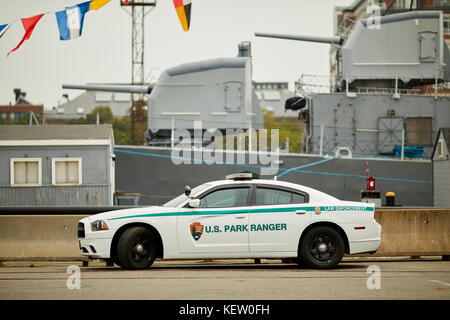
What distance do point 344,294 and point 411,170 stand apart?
23589 millimetres

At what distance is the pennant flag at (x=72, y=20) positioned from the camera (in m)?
19.7

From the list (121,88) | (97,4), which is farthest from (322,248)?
(121,88)

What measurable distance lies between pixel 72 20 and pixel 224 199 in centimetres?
1016

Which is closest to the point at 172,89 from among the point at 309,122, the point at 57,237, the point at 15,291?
the point at 309,122

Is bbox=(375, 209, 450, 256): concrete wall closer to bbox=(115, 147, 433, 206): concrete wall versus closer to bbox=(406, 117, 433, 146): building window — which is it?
bbox=(115, 147, 433, 206): concrete wall

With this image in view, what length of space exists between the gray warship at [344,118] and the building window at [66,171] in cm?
391

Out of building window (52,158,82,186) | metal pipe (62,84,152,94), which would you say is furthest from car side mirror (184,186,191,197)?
metal pipe (62,84,152,94)

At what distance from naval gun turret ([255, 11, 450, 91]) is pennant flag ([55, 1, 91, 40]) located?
15.0 meters

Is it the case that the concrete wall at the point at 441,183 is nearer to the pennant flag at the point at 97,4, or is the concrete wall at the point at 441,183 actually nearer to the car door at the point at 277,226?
the pennant flag at the point at 97,4

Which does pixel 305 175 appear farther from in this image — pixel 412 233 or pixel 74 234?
pixel 74 234

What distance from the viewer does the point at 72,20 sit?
777 inches

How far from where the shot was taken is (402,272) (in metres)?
11.1

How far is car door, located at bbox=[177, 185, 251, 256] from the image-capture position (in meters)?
11.3
